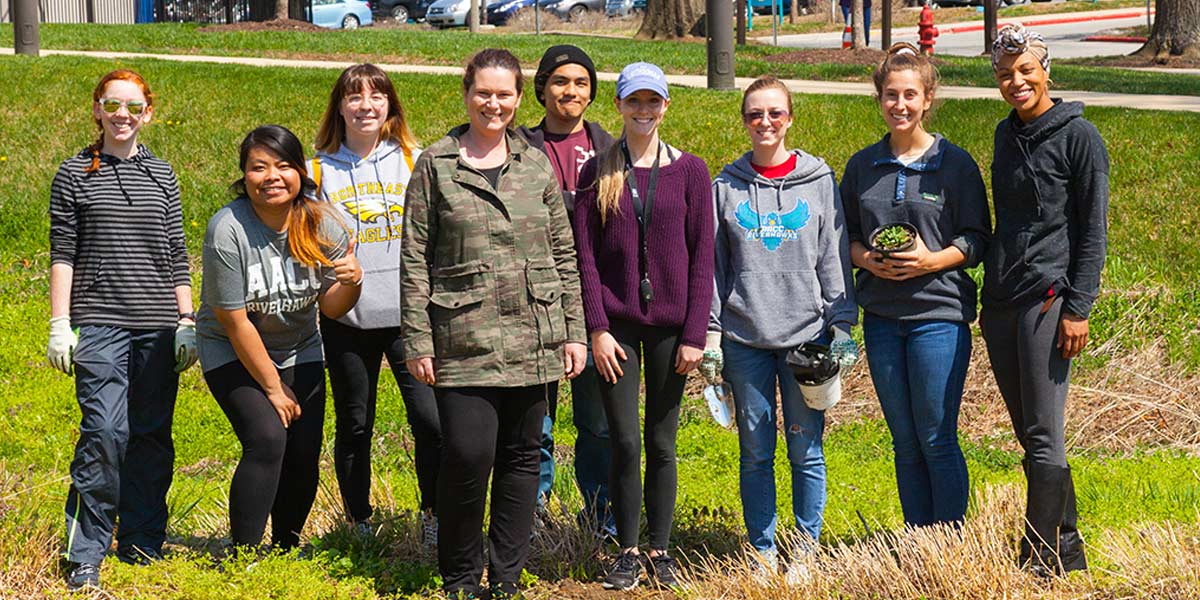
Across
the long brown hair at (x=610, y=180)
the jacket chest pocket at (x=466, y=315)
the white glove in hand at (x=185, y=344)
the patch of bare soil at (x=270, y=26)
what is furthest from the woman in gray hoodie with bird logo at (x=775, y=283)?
the patch of bare soil at (x=270, y=26)

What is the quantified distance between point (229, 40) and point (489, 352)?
50.6 feet

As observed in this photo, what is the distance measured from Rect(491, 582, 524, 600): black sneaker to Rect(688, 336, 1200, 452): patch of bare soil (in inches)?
143

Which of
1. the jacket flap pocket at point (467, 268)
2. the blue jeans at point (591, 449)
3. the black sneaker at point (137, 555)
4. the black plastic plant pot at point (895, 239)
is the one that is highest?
the black plastic plant pot at point (895, 239)

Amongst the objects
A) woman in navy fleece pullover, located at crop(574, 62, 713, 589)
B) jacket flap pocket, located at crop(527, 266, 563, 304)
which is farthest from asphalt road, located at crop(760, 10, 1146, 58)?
jacket flap pocket, located at crop(527, 266, 563, 304)

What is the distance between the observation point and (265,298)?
15.8 ft

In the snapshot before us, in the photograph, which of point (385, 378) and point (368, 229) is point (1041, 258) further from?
point (385, 378)

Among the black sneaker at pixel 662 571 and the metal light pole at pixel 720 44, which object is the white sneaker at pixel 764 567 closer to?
the black sneaker at pixel 662 571

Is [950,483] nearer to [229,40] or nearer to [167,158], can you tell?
[167,158]

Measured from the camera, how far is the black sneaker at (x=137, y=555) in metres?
5.10

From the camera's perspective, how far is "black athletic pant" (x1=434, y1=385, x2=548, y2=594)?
183 inches

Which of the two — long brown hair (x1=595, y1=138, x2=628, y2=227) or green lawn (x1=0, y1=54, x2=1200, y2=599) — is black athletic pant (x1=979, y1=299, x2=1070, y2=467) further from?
long brown hair (x1=595, y1=138, x2=628, y2=227)

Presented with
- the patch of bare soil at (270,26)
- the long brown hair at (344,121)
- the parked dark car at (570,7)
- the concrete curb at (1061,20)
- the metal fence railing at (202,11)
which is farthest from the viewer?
the parked dark car at (570,7)

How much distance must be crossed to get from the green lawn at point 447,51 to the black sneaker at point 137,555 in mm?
11790

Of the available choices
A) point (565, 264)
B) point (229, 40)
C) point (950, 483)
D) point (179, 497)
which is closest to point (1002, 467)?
point (950, 483)
